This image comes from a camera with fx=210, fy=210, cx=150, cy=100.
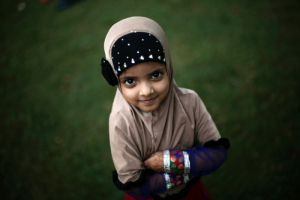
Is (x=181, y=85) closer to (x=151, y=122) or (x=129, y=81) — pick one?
(x=151, y=122)

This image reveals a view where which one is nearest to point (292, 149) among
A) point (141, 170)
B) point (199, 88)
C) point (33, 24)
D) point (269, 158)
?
point (269, 158)

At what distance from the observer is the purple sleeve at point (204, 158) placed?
123cm

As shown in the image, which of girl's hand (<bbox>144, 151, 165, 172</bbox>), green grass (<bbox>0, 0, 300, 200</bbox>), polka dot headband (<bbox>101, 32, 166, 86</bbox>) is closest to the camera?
polka dot headband (<bbox>101, 32, 166, 86</bbox>)

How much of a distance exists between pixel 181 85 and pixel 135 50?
7.50ft

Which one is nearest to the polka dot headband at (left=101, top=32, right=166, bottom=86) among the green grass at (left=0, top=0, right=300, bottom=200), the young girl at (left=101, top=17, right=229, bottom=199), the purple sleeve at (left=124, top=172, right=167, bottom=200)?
the young girl at (left=101, top=17, right=229, bottom=199)

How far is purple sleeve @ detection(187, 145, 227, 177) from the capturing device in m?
1.23

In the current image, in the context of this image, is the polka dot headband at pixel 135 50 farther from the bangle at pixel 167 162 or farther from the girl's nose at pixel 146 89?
the bangle at pixel 167 162

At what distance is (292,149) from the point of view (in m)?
2.33

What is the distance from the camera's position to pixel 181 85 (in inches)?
127

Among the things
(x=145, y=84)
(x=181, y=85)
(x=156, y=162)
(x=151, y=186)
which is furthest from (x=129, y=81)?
(x=181, y=85)

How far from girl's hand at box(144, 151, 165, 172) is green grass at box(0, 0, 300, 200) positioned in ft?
4.23

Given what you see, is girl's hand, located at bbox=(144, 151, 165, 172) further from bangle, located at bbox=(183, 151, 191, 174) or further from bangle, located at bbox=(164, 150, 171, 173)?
bangle, located at bbox=(183, 151, 191, 174)

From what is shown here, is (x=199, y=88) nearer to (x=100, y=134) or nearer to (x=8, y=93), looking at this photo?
(x=100, y=134)

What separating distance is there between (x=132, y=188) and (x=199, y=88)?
2181mm
